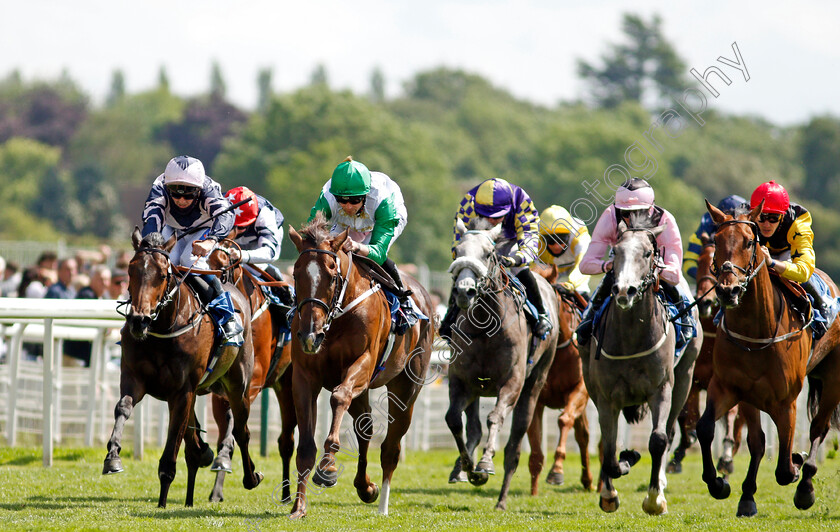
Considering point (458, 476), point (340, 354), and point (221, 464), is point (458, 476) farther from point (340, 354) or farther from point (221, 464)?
point (340, 354)

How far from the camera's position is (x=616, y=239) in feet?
27.2

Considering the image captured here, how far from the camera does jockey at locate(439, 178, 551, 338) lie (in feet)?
29.9

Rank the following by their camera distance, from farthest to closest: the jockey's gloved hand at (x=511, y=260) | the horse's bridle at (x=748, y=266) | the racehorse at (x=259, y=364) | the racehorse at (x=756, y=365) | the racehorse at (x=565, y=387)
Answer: the racehorse at (x=565, y=387) < the jockey's gloved hand at (x=511, y=260) < the racehorse at (x=259, y=364) < the racehorse at (x=756, y=365) < the horse's bridle at (x=748, y=266)

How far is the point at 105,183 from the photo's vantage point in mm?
78188

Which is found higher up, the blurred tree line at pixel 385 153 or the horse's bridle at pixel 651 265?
the blurred tree line at pixel 385 153

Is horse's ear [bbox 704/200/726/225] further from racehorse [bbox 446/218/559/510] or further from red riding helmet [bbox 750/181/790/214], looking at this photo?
racehorse [bbox 446/218/559/510]

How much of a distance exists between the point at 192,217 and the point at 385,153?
58.5 m

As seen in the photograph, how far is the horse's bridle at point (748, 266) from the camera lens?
750cm

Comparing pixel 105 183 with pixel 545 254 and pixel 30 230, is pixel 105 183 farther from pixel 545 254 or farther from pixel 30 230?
pixel 545 254

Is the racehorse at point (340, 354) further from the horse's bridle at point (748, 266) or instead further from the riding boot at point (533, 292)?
the horse's bridle at point (748, 266)

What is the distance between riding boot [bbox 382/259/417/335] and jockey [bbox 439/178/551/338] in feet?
2.41

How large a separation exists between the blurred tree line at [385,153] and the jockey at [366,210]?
36953 millimetres

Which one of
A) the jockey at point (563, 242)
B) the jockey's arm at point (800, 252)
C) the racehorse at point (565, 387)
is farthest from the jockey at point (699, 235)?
the jockey's arm at point (800, 252)

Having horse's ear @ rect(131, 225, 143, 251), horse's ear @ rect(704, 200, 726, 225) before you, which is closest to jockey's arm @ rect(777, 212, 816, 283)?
horse's ear @ rect(704, 200, 726, 225)
